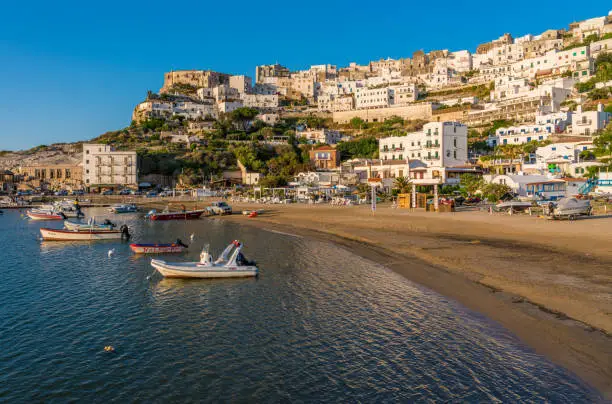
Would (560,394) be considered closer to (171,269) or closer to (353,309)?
(353,309)

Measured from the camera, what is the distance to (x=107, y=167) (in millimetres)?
94500

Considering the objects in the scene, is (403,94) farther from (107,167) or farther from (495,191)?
(495,191)

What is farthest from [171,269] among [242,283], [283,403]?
[283,403]

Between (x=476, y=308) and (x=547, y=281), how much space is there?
3.65 m

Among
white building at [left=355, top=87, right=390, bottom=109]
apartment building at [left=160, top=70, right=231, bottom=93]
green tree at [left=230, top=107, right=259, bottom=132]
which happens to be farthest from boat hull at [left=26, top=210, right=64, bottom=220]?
apartment building at [left=160, top=70, right=231, bottom=93]

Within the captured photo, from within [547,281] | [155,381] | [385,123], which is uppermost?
[385,123]

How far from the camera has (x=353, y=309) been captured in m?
15.4

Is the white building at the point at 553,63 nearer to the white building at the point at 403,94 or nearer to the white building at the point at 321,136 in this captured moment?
the white building at the point at 403,94

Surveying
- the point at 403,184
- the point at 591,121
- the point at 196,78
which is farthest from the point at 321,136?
the point at 196,78

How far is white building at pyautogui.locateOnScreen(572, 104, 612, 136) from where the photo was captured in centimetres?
6727

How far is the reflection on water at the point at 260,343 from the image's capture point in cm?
988

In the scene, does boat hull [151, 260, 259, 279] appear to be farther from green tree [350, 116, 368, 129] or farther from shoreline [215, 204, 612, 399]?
green tree [350, 116, 368, 129]

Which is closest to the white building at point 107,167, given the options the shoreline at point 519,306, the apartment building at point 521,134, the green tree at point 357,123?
the green tree at point 357,123

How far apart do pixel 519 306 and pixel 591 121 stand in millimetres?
67280
